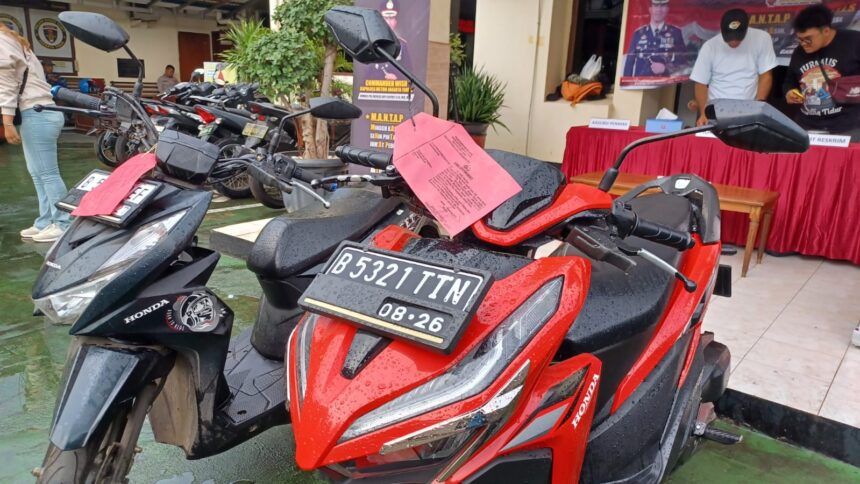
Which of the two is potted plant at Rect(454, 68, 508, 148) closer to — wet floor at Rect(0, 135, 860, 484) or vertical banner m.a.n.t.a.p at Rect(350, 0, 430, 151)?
vertical banner m.a.n.t.a.p at Rect(350, 0, 430, 151)

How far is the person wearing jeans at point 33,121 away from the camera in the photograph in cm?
411

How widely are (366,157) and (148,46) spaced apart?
54.9ft

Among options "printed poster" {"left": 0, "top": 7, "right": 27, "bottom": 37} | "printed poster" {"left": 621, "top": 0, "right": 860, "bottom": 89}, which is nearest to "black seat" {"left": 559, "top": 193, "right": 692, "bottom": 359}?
"printed poster" {"left": 621, "top": 0, "right": 860, "bottom": 89}

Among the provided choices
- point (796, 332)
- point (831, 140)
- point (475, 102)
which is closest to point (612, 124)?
point (475, 102)

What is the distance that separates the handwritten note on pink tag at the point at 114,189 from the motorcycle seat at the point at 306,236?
0.37 meters

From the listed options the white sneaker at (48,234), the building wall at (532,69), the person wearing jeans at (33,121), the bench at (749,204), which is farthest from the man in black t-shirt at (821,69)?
the white sneaker at (48,234)

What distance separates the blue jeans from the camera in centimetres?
434

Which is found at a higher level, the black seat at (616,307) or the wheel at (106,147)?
the black seat at (616,307)

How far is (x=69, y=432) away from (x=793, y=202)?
4.75 metres

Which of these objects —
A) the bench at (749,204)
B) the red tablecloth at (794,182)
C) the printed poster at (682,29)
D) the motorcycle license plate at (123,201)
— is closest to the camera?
the motorcycle license plate at (123,201)

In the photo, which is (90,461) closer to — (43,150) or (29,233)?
(43,150)

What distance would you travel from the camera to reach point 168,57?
16.2 meters

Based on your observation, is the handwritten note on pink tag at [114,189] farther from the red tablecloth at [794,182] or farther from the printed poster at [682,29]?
the printed poster at [682,29]

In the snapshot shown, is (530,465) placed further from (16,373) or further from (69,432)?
(16,373)
